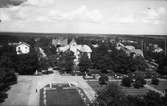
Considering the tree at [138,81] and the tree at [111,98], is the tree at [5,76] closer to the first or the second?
the tree at [111,98]

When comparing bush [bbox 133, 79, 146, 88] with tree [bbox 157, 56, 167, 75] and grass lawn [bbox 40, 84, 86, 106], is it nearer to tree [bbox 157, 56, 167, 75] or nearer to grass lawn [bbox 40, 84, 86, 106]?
tree [bbox 157, 56, 167, 75]

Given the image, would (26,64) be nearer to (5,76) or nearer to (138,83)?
(5,76)

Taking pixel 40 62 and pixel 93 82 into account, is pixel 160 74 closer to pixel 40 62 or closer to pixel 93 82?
pixel 93 82

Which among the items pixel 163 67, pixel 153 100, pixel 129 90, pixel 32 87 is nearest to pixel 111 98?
pixel 153 100

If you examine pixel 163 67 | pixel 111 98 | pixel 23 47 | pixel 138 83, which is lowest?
pixel 138 83

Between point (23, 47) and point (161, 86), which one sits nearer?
point (161, 86)

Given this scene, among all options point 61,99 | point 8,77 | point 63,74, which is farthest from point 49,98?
point 63,74

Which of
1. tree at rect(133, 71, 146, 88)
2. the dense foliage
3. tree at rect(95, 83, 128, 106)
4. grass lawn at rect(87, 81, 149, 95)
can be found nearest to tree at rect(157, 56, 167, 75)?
→ the dense foliage

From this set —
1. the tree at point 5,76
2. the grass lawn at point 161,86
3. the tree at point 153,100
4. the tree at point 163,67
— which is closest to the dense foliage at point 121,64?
the tree at point 163,67

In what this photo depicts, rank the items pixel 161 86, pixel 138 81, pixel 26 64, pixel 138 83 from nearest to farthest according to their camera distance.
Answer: pixel 138 83 < pixel 138 81 < pixel 161 86 < pixel 26 64

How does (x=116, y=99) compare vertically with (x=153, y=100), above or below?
above
